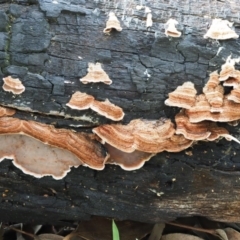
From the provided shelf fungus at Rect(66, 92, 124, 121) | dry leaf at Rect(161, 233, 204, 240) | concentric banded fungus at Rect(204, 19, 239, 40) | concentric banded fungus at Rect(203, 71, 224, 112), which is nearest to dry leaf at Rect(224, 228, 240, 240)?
dry leaf at Rect(161, 233, 204, 240)

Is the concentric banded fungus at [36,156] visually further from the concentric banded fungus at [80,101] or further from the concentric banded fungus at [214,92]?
the concentric banded fungus at [214,92]

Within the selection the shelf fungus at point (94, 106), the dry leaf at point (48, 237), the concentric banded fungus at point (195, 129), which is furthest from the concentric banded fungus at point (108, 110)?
the dry leaf at point (48, 237)

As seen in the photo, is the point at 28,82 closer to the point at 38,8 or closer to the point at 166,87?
the point at 38,8

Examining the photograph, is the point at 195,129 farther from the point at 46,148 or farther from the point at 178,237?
the point at 178,237

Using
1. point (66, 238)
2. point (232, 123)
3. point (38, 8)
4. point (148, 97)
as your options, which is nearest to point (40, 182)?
point (66, 238)

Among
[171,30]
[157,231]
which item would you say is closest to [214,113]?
[171,30]

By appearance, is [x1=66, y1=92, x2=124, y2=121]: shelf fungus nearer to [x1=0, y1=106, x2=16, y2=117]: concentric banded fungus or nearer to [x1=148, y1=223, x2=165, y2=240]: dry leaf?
[x1=0, y1=106, x2=16, y2=117]: concentric banded fungus
